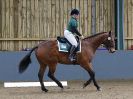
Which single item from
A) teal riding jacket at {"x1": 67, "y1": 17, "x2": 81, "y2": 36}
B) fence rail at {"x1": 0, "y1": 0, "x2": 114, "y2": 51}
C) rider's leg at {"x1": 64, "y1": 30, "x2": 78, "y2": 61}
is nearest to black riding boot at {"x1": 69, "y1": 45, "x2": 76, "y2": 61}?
rider's leg at {"x1": 64, "y1": 30, "x2": 78, "y2": 61}

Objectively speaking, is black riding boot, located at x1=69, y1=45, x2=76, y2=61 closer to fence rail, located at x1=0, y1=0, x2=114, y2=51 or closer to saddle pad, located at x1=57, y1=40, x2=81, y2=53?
saddle pad, located at x1=57, y1=40, x2=81, y2=53

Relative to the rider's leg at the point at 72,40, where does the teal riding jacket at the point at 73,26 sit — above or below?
above

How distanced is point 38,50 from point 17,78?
3.78 metres

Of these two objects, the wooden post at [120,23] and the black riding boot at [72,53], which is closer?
→ the black riding boot at [72,53]

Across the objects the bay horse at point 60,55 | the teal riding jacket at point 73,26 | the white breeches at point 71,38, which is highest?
the teal riding jacket at point 73,26

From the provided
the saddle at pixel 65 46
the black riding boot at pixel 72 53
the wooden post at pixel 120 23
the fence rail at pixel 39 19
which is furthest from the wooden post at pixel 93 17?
the black riding boot at pixel 72 53

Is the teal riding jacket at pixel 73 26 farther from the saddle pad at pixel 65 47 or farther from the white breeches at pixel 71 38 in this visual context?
the saddle pad at pixel 65 47

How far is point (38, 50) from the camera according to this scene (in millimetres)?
14273

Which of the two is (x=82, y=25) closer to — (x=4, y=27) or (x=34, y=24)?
(x=34, y=24)

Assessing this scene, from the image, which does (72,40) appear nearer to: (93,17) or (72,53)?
(72,53)

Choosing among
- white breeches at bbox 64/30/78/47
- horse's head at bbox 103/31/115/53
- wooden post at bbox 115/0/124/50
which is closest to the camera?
white breeches at bbox 64/30/78/47

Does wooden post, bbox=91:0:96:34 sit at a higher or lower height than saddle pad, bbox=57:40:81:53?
higher

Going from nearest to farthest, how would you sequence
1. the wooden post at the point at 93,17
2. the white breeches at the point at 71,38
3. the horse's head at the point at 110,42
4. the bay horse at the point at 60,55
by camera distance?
the white breeches at the point at 71,38 → the bay horse at the point at 60,55 → the horse's head at the point at 110,42 → the wooden post at the point at 93,17

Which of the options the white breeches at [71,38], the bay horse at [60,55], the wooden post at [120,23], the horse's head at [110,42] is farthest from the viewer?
the wooden post at [120,23]
